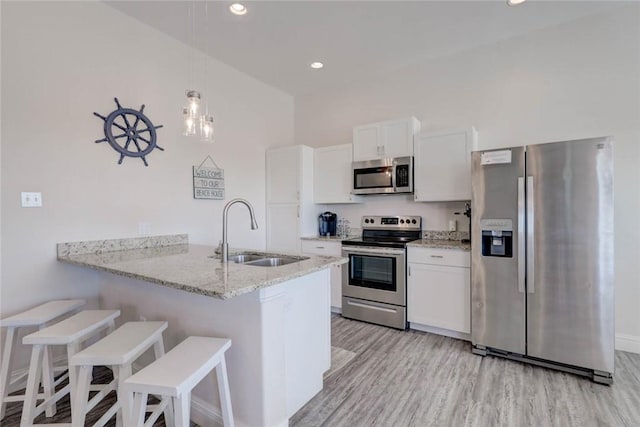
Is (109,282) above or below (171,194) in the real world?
Result: below

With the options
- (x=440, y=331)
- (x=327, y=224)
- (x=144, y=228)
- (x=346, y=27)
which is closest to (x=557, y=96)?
(x=346, y=27)

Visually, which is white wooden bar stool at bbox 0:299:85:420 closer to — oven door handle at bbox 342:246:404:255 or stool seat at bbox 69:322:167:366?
stool seat at bbox 69:322:167:366

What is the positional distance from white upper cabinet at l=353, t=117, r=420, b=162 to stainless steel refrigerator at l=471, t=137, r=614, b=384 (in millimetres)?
979

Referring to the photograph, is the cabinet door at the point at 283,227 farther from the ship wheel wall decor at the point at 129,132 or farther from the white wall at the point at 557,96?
the ship wheel wall decor at the point at 129,132

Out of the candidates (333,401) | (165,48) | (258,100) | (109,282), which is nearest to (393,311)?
(333,401)

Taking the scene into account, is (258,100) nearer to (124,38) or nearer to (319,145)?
(319,145)

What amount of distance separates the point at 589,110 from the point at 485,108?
33.8 inches

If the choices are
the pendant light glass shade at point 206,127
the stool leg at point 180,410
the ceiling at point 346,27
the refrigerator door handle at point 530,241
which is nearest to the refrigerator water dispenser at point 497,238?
the refrigerator door handle at point 530,241

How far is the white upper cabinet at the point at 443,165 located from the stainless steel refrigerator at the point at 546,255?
0.48 meters

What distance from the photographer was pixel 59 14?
91.0 inches

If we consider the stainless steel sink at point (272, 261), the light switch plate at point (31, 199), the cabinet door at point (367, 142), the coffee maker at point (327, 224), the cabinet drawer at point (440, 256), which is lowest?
Result: the cabinet drawer at point (440, 256)

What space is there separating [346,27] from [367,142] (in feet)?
4.06

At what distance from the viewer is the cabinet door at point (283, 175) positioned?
3959 millimetres

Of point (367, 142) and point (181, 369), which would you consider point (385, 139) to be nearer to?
point (367, 142)
